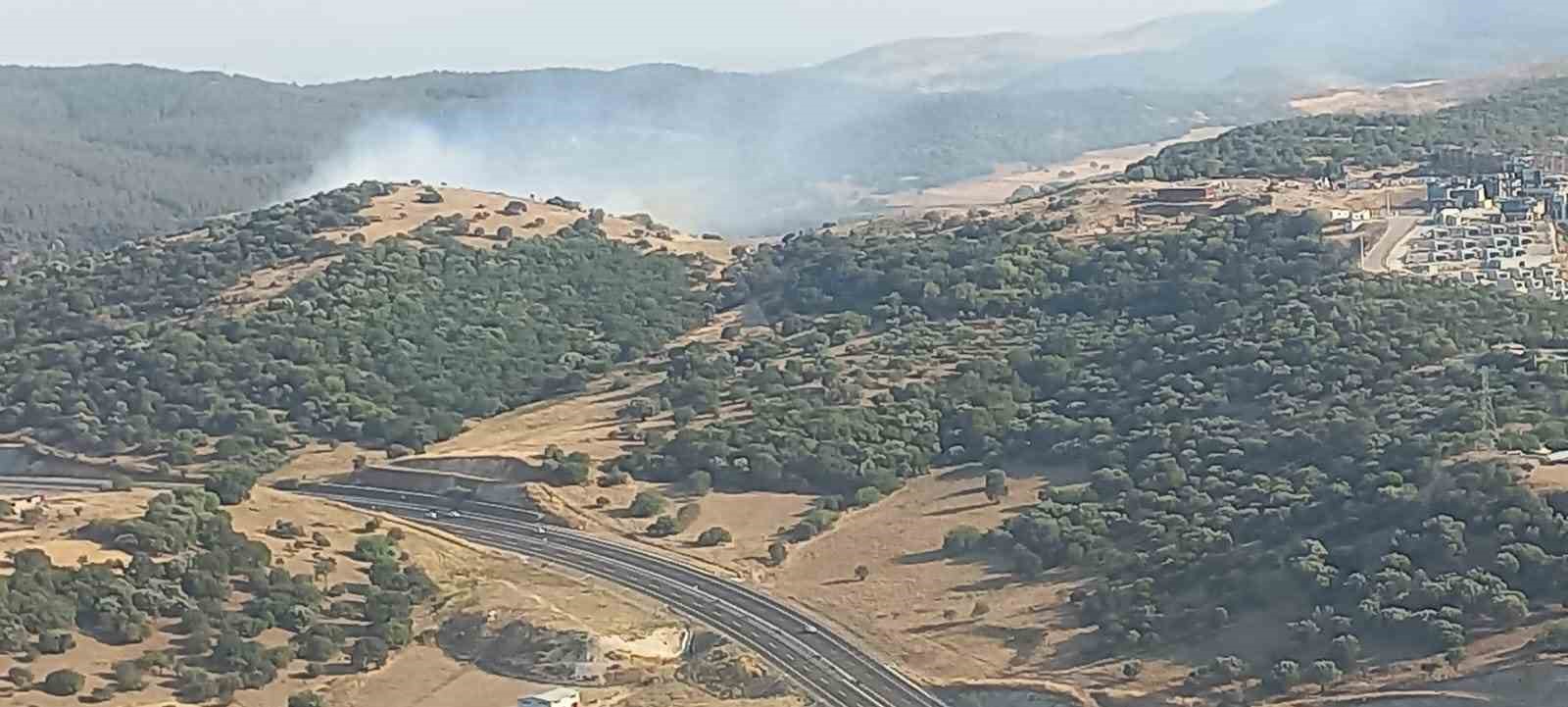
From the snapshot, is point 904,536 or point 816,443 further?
point 816,443

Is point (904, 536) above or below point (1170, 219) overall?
below

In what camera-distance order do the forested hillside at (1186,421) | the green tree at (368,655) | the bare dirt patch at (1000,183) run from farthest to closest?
1. the bare dirt patch at (1000,183)
2. the green tree at (368,655)
3. the forested hillside at (1186,421)

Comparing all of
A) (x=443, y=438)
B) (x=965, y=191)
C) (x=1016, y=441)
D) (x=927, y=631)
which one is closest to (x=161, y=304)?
(x=443, y=438)

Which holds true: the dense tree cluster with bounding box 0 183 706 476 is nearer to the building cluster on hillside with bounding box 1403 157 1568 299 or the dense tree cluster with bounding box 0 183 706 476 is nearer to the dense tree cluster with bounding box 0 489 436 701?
the dense tree cluster with bounding box 0 489 436 701

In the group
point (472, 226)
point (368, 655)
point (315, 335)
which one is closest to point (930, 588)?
point (368, 655)

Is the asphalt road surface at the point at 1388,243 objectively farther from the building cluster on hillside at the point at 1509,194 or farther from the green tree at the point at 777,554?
the green tree at the point at 777,554

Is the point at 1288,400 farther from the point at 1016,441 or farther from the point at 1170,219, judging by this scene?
the point at 1170,219

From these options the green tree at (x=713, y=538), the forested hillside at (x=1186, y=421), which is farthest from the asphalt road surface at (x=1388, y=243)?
the green tree at (x=713, y=538)
